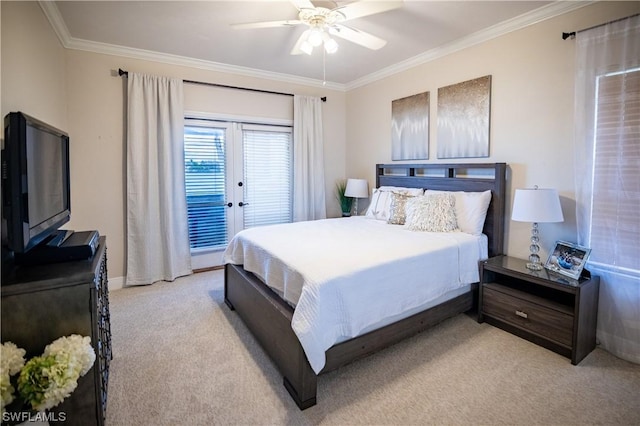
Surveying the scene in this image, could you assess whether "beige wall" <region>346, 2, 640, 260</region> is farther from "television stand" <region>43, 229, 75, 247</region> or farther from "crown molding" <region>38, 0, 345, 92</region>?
"television stand" <region>43, 229, 75, 247</region>

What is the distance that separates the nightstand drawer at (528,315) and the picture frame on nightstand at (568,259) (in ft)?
1.03

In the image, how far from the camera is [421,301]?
2383 mm

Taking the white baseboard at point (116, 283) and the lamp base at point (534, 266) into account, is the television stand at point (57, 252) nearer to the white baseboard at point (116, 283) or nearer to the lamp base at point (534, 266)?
the white baseboard at point (116, 283)

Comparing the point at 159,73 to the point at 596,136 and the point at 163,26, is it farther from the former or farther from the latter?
the point at 596,136

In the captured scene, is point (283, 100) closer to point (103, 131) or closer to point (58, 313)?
point (103, 131)

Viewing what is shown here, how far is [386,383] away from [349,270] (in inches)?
30.8

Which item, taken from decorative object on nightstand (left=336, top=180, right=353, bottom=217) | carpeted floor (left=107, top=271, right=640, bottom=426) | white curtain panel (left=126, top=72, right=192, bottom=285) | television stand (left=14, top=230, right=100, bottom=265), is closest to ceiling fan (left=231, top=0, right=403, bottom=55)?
white curtain panel (left=126, top=72, right=192, bottom=285)

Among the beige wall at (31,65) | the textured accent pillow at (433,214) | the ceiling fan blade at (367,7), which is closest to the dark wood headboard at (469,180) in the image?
the textured accent pillow at (433,214)

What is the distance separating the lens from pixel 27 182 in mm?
1431

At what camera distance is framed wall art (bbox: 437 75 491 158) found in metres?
3.26

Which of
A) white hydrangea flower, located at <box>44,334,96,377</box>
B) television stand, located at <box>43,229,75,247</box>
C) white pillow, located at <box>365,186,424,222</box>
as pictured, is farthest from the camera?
white pillow, located at <box>365,186,424,222</box>

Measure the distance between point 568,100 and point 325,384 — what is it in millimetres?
2924

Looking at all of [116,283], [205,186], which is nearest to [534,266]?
[205,186]

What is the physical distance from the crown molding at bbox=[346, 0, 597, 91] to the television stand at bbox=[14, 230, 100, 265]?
12.3 feet
